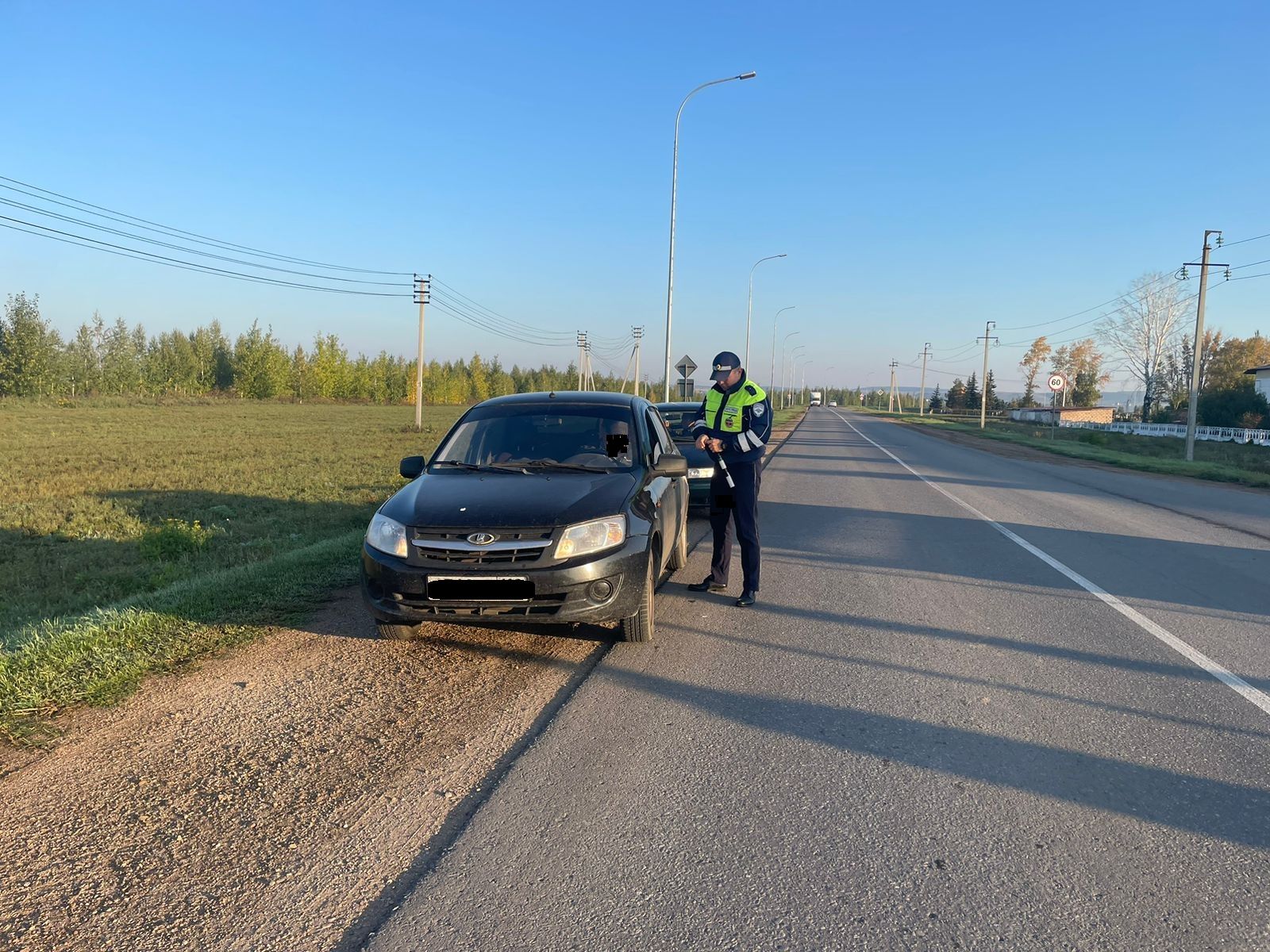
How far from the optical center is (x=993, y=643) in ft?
17.6

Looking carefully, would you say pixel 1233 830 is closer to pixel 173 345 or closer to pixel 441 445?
pixel 441 445

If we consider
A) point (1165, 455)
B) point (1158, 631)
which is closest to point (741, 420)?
point (1158, 631)

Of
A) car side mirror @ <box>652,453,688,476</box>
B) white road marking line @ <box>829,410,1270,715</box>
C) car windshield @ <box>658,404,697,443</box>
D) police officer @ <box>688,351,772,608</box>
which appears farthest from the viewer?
car windshield @ <box>658,404,697,443</box>

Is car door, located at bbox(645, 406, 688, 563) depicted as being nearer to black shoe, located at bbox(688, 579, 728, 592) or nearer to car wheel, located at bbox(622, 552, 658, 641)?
black shoe, located at bbox(688, 579, 728, 592)

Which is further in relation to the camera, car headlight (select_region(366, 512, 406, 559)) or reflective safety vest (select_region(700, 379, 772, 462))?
reflective safety vest (select_region(700, 379, 772, 462))

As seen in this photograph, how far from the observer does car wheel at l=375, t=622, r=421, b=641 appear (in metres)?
5.17

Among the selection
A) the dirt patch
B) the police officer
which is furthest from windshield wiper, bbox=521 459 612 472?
A: the dirt patch

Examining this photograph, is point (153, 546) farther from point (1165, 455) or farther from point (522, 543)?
point (1165, 455)

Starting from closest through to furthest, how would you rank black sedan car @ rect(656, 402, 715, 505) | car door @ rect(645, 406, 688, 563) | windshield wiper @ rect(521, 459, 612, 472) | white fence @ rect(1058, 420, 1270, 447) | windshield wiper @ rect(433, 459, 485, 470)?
windshield wiper @ rect(521, 459, 612, 472) → windshield wiper @ rect(433, 459, 485, 470) → car door @ rect(645, 406, 688, 563) → black sedan car @ rect(656, 402, 715, 505) → white fence @ rect(1058, 420, 1270, 447)

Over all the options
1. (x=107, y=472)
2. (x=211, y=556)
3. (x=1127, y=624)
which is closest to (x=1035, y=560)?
(x=1127, y=624)

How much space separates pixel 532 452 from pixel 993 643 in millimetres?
3422

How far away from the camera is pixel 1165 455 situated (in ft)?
117

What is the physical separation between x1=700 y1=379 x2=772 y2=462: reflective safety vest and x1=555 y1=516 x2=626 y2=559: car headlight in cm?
177

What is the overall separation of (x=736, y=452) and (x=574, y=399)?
1.38m
